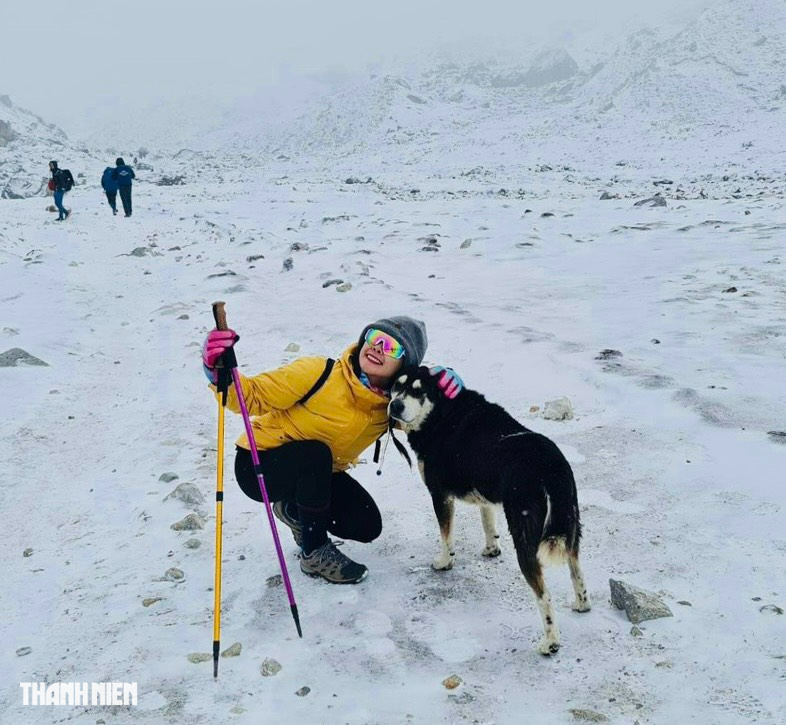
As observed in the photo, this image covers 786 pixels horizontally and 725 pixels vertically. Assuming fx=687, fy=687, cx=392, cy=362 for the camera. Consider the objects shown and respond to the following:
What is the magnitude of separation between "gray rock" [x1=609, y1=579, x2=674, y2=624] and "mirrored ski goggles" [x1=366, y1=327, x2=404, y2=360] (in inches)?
70.3

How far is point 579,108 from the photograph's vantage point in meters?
58.0

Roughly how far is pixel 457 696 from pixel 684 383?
14.7 feet

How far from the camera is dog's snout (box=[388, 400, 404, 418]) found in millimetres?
4059

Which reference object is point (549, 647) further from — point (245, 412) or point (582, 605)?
point (245, 412)

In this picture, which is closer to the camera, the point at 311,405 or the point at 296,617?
the point at 296,617

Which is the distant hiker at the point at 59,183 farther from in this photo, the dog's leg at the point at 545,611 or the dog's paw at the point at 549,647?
the dog's paw at the point at 549,647

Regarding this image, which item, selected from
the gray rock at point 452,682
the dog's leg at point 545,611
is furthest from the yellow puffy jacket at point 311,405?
the gray rock at point 452,682

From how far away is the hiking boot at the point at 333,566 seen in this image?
4137mm

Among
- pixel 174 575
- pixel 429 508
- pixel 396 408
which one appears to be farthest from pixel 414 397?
pixel 174 575

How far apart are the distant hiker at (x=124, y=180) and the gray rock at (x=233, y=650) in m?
20.1

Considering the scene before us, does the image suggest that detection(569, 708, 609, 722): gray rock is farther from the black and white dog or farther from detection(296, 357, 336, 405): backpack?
detection(296, 357, 336, 405): backpack

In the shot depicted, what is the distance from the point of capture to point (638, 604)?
352 centimetres

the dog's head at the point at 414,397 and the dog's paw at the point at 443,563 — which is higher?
the dog's head at the point at 414,397

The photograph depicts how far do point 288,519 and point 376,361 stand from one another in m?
1.19
